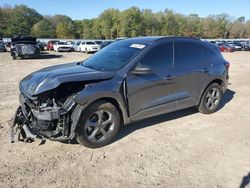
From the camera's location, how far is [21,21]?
92.9m

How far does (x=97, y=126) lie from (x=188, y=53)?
2.57 meters

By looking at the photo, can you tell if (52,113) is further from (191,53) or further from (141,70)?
(191,53)

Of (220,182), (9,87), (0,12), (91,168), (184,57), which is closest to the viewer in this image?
(220,182)

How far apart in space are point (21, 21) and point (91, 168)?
97.9 meters

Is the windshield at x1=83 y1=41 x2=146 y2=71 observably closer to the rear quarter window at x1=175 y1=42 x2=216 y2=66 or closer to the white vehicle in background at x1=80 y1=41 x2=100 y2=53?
the rear quarter window at x1=175 y1=42 x2=216 y2=66

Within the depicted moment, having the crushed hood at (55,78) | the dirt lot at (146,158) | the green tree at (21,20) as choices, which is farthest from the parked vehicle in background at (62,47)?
the green tree at (21,20)

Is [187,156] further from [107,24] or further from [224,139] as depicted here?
[107,24]

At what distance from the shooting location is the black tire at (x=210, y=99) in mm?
6410

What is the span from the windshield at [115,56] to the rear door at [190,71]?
927mm

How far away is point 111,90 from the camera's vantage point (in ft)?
15.2

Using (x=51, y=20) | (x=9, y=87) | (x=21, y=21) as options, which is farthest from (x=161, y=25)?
(x=9, y=87)

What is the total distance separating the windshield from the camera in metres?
5.06

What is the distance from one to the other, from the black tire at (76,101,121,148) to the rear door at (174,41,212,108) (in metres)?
1.58

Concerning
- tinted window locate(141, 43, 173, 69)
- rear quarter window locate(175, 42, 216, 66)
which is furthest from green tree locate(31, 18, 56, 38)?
tinted window locate(141, 43, 173, 69)
